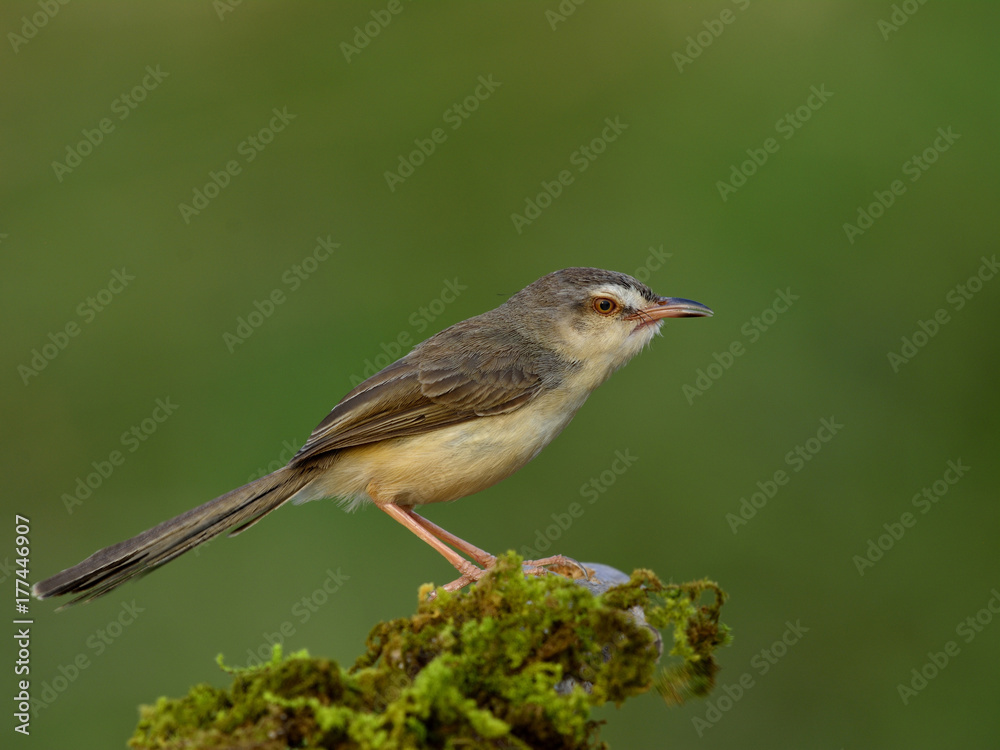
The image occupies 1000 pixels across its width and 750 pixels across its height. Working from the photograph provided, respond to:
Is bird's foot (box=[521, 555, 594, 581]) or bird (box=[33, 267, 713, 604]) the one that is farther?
bird (box=[33, 267, 713, 604])

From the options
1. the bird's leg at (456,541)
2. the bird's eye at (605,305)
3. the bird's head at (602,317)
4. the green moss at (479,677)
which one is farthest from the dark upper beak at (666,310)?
the green moss at (479,677)

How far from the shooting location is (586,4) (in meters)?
12.8

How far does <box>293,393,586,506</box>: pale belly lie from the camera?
16.6ft

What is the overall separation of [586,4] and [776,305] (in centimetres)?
578

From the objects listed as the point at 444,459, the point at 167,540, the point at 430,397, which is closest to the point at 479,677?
the point at 167,540

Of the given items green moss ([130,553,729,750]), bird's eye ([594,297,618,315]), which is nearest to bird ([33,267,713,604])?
bird's eye ([594,297,618,315])

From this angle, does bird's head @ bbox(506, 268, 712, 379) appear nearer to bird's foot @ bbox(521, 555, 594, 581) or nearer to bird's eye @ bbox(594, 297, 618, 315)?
bird's eye @ bbox(594, 297, 618, 315)

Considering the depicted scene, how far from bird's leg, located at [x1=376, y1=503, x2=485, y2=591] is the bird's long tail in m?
0.59

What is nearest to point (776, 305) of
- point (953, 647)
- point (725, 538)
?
point (725, 538)

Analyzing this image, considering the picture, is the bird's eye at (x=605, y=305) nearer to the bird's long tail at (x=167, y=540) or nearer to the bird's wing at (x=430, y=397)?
the bird's wing at (x=430, y=397)

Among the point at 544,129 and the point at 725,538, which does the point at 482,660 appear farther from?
the point at 544,129

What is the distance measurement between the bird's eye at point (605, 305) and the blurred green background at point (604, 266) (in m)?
2.98

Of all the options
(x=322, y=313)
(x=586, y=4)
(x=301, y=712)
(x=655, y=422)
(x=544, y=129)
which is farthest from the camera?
(x=586, y=4)

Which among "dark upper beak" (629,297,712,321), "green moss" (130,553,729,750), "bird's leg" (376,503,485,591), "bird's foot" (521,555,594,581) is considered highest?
"dark upper beak" (629,297,712,321)
